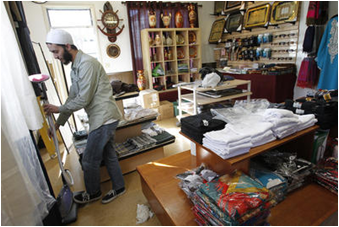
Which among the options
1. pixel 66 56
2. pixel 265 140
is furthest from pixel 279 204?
pixel 66 56

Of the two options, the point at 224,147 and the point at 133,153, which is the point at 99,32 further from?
the point at 224,147

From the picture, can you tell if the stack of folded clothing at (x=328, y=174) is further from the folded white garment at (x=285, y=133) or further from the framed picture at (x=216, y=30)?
the framed picture at (x=216, y=30)

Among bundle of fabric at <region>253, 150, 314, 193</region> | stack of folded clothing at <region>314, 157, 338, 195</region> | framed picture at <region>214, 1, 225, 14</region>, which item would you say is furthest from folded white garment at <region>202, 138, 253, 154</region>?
framed picture at <region>214, 1, 225, 14</region>

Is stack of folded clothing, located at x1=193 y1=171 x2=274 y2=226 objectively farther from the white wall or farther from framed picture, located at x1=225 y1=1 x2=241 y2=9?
framed picture, located at x1=225 y1=1 x2=241 y2=9

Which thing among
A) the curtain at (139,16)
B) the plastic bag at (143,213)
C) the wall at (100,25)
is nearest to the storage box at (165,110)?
the curtain at (139,16)

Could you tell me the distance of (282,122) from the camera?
4.04ft

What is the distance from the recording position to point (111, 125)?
A: 1841mm

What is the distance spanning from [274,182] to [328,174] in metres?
0.44

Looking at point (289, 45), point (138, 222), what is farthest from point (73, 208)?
point (289, 45)

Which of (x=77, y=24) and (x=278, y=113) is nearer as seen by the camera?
(x=278, y=113)

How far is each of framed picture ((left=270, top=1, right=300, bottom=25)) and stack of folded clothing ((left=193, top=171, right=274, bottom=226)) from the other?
384cm

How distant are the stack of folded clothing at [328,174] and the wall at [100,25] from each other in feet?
13.3

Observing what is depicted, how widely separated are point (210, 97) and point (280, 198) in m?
2.26

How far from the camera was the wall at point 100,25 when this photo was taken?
3.54 meters
